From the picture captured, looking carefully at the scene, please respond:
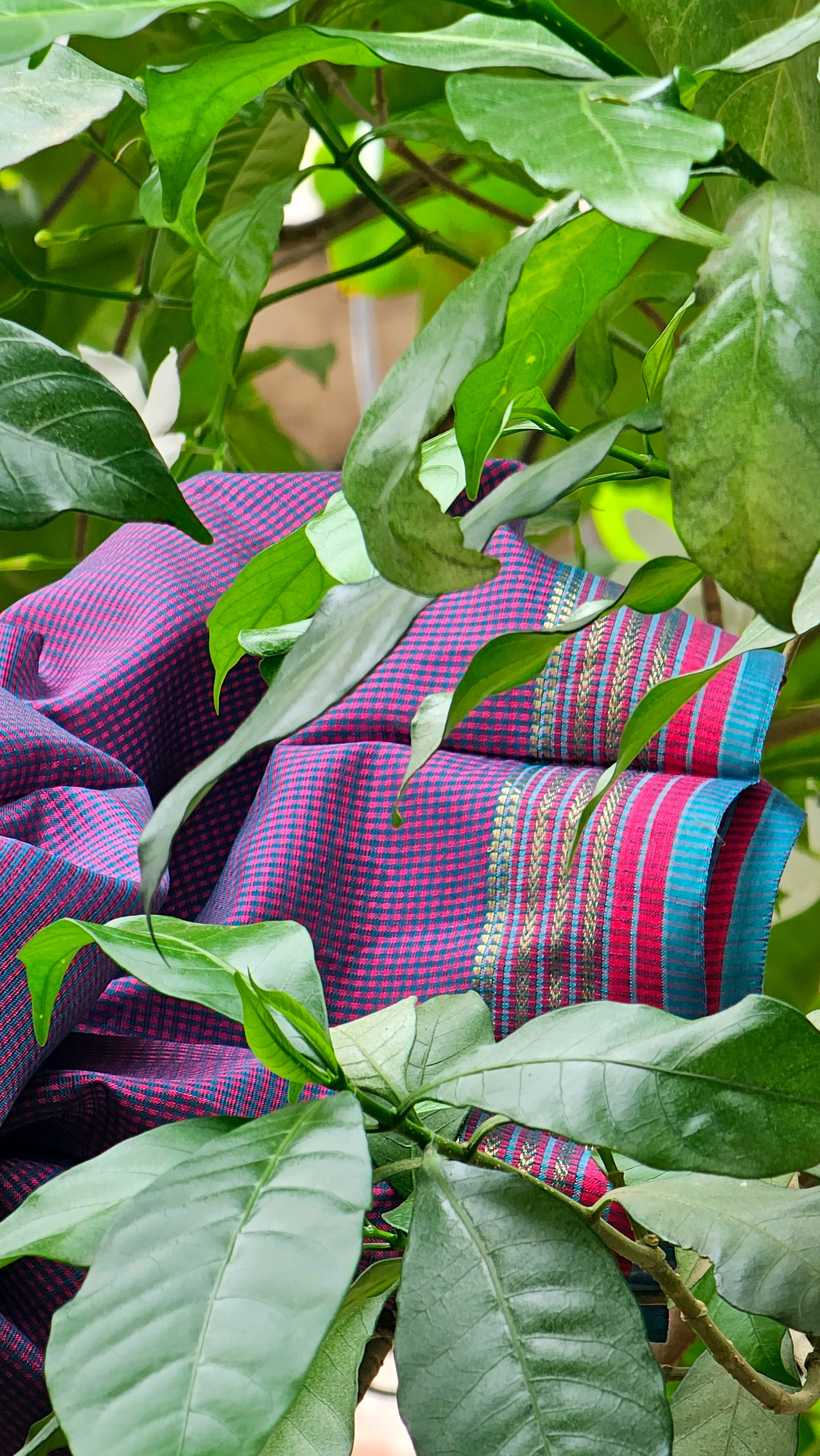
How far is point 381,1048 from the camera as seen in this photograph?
0.32 metres

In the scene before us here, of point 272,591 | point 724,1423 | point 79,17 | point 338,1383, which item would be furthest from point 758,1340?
point 79,17

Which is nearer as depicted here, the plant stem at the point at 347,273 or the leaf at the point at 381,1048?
the leaf at the point at 381,1048

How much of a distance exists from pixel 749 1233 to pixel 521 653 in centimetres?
14

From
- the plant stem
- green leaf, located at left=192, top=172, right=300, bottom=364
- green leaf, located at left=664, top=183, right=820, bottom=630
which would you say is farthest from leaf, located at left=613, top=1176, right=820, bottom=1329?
the plant stem

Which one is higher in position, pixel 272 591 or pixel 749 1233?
pixel 272 591

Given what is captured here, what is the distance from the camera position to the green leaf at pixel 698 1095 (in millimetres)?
235

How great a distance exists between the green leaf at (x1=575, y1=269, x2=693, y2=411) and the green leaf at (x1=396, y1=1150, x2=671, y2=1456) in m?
0.28

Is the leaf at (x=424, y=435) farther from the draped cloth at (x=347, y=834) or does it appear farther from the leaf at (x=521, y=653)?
the draped cloth at (x=347, y=834)

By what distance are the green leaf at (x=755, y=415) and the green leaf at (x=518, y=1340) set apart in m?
0.15

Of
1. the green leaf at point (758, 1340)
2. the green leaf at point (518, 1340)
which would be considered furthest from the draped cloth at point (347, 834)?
the green leaf at point (518, 1340)

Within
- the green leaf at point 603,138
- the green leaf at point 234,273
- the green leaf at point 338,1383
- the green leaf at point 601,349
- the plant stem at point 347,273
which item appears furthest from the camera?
the plant stem at point 347,273

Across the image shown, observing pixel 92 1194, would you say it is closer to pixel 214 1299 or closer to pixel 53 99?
pixel 214 1299

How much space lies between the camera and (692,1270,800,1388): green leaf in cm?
34

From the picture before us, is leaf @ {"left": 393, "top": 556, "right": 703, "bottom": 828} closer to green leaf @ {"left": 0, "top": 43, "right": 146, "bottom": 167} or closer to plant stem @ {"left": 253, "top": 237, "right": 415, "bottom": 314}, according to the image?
green leaf @ {"left": 0, "top": 43, "right": 146, "bottom": 167}
